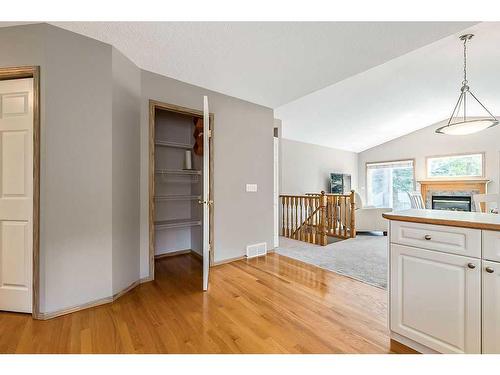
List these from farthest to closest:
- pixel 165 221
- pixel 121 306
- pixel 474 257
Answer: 1. pixel 165 221
2. pixel 121 306
3. pixel 474 257

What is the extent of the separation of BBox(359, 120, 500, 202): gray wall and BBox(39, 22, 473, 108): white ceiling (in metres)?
5.98

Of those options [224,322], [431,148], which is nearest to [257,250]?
[224,322]

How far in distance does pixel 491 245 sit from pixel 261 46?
84.0 inches

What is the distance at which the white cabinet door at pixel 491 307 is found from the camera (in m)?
1.12

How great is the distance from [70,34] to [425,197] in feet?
28.0

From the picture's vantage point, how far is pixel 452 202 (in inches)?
251

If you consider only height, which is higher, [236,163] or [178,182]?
[236,163]

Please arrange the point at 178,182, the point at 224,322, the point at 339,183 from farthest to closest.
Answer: the point at 339,183 < the point at 178,182 < the point at 224,322

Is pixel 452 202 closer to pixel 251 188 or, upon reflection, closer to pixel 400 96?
pixel 400 96

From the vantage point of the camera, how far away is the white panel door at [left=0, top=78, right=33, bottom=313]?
1.86 m

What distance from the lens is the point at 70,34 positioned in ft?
6.23

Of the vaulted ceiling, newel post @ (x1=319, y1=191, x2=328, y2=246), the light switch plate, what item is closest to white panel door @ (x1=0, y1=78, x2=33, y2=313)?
the vaulted ceiling
